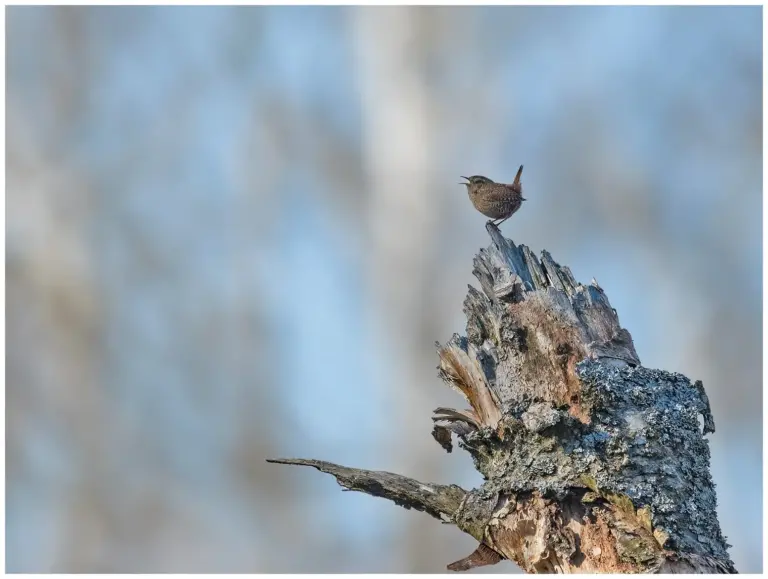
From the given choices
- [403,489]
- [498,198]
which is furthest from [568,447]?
[498,198]

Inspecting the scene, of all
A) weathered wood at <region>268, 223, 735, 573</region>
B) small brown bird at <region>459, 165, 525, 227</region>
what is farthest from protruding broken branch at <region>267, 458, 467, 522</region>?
small brown bird at <region>459, 165, 525, 227</region>

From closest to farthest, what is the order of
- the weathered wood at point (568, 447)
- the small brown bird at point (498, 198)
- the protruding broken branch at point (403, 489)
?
the weathered wood at point (568, 447), the protruding broken branch at point (403, 489), the small brown bird at point (498, 198)

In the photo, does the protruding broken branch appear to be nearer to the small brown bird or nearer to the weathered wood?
the weathered wood

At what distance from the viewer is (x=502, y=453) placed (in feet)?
7.20

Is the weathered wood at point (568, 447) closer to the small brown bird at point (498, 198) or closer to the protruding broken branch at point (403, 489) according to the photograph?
the protruding broken branch at point (403, 489)

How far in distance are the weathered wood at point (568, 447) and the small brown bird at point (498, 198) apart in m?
1.24

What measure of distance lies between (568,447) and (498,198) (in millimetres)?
1920

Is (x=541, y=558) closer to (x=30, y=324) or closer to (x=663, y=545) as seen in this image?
(x=663, y=545)

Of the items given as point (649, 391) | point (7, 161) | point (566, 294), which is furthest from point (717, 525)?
point (7, 161)

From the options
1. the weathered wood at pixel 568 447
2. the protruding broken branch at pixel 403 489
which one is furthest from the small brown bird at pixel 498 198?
the protruding broken branch at pixel 403 489

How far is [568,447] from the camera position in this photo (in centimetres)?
208

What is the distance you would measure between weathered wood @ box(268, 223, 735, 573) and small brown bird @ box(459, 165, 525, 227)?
4.06 feet

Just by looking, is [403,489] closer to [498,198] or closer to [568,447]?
[568,447]

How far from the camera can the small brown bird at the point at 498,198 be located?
3.75m
